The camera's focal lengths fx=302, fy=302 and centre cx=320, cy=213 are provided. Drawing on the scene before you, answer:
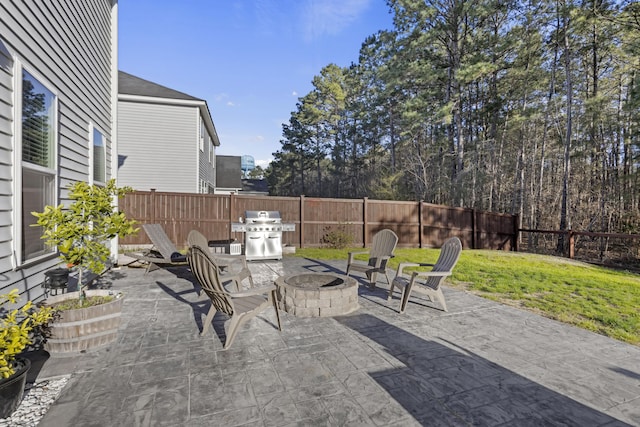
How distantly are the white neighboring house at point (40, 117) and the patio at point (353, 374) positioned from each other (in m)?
1.27

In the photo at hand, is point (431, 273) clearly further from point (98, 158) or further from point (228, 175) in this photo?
point (228, 175)

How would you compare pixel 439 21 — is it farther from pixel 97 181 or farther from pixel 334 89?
pixel 97 181

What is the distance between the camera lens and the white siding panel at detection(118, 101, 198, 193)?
12.2m

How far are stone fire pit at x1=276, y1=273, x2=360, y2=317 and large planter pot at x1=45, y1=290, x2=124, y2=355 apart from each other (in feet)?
6.26

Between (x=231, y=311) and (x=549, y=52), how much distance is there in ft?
67.7

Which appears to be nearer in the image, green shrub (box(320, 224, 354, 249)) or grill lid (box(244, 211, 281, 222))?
grill lid (box(244, 211, 281, 222))

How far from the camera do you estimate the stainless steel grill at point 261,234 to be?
7.98m

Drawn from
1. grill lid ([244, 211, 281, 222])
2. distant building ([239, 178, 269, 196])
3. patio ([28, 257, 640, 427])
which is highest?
distant building ([239, 178, 269, 196])

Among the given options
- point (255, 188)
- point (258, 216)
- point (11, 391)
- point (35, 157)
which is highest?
point (255, 188)

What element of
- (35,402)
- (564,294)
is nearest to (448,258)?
(564,294)

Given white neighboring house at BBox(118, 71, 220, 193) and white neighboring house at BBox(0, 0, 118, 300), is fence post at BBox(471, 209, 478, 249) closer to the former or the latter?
white neighboring house at BBox(118, 71, 220, 193)

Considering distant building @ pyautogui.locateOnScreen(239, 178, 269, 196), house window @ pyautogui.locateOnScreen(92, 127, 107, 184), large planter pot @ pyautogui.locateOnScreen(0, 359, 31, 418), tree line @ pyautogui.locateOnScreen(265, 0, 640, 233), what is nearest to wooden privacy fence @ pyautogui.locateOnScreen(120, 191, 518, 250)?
tree line @ pyautogui.locateOnScreen(265, 0, 640, 233)

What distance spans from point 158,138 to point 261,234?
757 centimetres

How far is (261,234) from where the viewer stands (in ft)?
26.6
